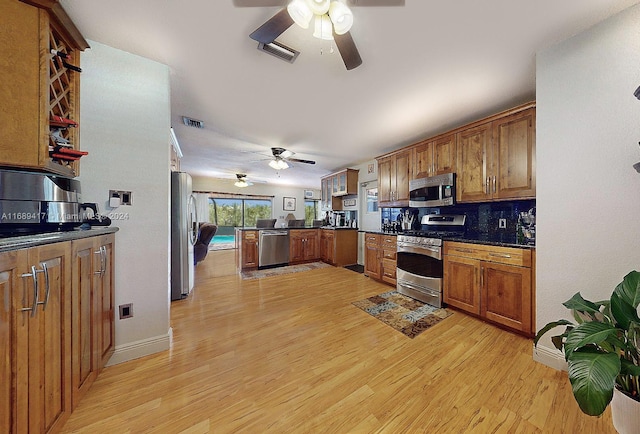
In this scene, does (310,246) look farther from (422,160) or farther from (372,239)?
(422,160)

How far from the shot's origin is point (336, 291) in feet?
10.7

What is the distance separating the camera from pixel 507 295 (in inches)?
83.1

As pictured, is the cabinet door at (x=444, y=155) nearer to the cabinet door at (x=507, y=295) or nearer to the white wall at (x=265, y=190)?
the cabinet door at (x=507, y=295)

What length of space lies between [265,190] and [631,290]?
8298mm

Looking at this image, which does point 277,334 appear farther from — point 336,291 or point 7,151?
point 7,151

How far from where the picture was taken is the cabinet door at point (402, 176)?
11.6 ft

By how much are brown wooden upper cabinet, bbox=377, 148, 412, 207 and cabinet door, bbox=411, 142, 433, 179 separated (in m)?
0.11

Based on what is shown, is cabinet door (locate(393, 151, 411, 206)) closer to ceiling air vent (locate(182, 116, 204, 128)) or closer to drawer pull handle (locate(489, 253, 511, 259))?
drawer pull handle (locate(489, 253, 511, 259))

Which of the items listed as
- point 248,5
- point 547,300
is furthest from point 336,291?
point 248,5

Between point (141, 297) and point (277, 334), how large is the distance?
1215 millimetres

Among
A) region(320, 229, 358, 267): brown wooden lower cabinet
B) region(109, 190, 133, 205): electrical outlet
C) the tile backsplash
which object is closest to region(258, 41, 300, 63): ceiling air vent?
region(109, 190, 133, 205): electrical outlet

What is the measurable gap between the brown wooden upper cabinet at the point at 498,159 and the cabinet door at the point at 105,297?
3626mm

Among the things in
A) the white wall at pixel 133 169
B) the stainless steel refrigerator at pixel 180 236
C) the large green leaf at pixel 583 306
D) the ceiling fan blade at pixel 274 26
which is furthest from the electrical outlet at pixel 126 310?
the large green leaf at pixel 583 306

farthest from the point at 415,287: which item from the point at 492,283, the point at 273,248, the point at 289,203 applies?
the point at 289,203
